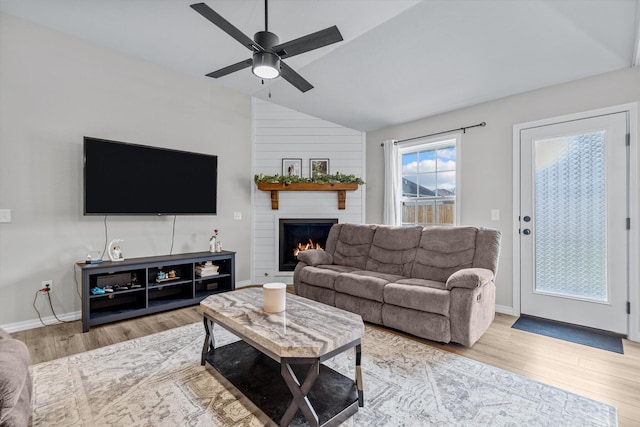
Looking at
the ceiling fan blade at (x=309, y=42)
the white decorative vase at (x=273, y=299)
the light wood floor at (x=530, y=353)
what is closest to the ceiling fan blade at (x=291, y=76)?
the ceiling fan blade at (x=309, y=42)

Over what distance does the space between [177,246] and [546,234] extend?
169 inches

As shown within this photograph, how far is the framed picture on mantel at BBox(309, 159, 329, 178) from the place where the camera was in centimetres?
481

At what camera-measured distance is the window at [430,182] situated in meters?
4.04

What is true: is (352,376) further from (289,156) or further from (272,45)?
(289,156)

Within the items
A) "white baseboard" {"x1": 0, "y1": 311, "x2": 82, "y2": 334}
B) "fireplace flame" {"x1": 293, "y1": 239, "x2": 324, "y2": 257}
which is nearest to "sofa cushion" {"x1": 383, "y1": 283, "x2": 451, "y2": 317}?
"fireplace flame" {"x1": 293, "y1": 239, "x2": 324, "y2": 257}

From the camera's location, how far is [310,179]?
4516mm

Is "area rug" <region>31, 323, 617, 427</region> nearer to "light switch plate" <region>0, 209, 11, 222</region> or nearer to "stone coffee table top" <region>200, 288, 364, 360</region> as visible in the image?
"stone coffee table top" <region>200, 288, 364, 360</region>

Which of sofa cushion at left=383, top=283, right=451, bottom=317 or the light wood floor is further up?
sofa cushion at left=383, top=283, right=451, bottom=317

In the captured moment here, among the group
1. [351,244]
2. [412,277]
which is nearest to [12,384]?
[412,277]

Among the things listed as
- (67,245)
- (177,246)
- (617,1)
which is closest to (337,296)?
(177,246)

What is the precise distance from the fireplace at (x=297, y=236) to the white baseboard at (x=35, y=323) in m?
2.51

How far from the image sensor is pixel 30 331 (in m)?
2.82

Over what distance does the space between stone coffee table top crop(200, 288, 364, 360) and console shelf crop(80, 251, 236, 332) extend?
1403 millimetres

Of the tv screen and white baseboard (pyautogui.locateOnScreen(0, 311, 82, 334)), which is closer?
white baseboard (pyautogui.locateOnScreen(0, 311, 82, 334))
